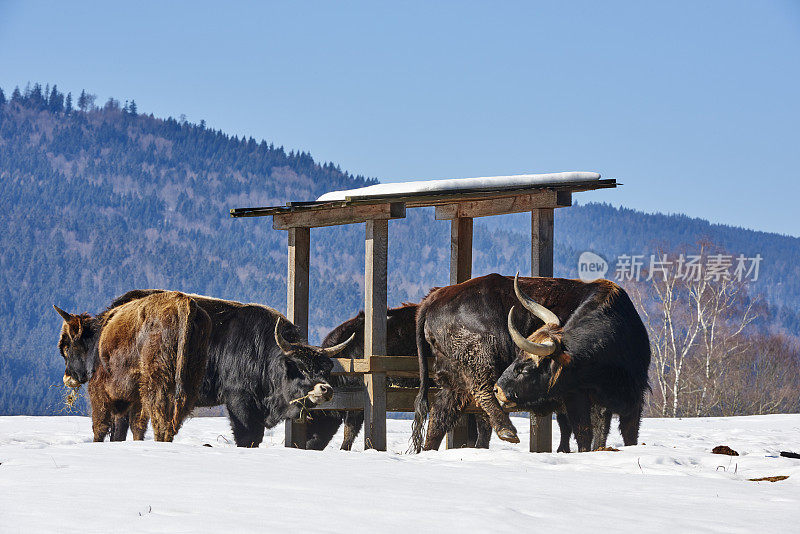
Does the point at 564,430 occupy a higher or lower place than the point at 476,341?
lower

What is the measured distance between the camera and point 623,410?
934 cm

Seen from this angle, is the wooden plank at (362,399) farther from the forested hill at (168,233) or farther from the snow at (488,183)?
the forested hill at (168,233)

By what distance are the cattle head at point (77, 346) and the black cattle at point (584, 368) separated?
15.9 feet

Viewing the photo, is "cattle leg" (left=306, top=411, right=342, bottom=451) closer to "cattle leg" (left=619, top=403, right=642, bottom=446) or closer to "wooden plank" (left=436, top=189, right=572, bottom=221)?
"wooden plank" (left=436, top=189, right=572, bottom=221)

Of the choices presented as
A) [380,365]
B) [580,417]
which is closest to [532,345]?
[580,417]

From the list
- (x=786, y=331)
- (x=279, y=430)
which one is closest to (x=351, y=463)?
(x=279, y=430)

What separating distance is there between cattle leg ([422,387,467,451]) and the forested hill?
248 ft

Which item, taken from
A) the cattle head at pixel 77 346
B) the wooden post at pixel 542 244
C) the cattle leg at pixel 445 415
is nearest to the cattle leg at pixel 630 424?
the wooden post at pixel 542 244

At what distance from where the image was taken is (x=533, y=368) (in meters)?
9.34

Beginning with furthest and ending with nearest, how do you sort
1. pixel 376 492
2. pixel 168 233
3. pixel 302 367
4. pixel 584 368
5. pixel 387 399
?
pixel 168 233 → pixel 387 399 → pixel 302 367 → pixel 584 368 → pixel 376 492

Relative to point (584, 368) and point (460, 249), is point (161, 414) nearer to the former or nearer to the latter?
point (584, 368)

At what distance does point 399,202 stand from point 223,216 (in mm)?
133868

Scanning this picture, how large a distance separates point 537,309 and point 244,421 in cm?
319

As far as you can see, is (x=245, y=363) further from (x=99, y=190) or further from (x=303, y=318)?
(x=99, y=190)
